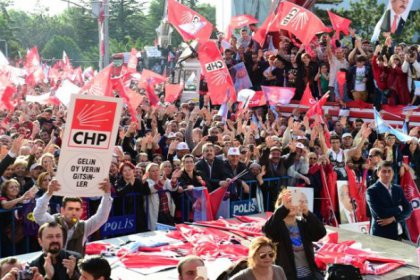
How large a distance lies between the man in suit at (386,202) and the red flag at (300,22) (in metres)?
8.76

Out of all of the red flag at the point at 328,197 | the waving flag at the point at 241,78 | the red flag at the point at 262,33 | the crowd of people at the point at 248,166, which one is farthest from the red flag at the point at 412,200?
the red flag at the point at 262,33

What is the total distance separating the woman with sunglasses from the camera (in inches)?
224

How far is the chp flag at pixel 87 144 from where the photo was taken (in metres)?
7.31

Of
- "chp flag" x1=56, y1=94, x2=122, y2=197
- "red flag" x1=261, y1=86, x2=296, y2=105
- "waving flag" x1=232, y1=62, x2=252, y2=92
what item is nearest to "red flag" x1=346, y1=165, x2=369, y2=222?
"chp flag" x1=56, y1=94, x2=122, y2=197

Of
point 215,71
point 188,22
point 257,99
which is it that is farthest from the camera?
point 188,22

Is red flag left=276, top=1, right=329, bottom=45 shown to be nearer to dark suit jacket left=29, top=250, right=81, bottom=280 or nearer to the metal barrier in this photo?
the metal barrier

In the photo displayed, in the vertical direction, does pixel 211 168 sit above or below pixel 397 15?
below

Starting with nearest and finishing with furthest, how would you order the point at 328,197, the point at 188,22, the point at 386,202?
the point at 386,202 → the point at 328,197 → the point at 188,22

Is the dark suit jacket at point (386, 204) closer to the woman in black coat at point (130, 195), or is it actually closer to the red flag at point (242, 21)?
the woman in black coat at point (130, 195)

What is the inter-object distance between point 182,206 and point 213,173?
0.81 meters

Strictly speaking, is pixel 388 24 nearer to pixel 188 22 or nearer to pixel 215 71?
pixel 215 71

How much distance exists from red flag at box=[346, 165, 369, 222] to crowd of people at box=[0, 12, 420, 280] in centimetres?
15

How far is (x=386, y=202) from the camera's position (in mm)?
8625

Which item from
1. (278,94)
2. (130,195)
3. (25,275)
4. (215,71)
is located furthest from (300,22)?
(25,275)
